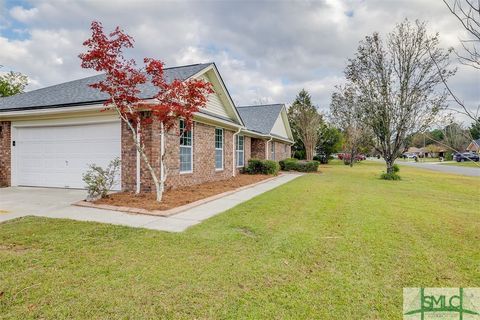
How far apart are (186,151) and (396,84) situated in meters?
14.7

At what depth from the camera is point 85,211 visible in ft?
23.4

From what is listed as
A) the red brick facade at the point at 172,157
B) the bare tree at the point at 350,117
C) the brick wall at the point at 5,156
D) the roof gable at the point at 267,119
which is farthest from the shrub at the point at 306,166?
the brick wall at the point at 5,156

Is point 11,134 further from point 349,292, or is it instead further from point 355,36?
point 355,36

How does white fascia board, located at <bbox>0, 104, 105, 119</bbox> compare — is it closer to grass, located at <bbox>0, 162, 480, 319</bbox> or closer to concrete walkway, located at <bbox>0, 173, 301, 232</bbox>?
concrete walkway, located at <bbox>0, 173, 301, 232</bbox>

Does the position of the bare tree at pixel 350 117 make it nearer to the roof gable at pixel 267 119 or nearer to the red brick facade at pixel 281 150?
the roof gable at pixel 267 119

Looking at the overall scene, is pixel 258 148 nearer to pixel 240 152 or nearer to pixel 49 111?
pixel 240 152

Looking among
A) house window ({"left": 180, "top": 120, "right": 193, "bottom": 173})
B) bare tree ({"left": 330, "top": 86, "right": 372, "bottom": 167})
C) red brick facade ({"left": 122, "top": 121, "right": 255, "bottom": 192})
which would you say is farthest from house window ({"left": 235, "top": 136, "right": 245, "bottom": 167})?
bare tree ({"left": 330, "top": 86, "right": 372, "bottom": 167})

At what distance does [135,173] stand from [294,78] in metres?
23.0

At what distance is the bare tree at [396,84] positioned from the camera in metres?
17.1

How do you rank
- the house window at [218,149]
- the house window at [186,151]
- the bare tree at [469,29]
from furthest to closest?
1. the house window at [218,149]
2. the house window at [186,151]
3. the bare tree at [469,29]

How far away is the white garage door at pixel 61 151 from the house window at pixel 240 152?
9194 millimetres

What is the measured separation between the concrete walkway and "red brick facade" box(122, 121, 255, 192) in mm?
1849

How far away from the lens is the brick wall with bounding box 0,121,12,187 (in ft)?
38.1

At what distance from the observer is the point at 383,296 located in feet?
10.4
